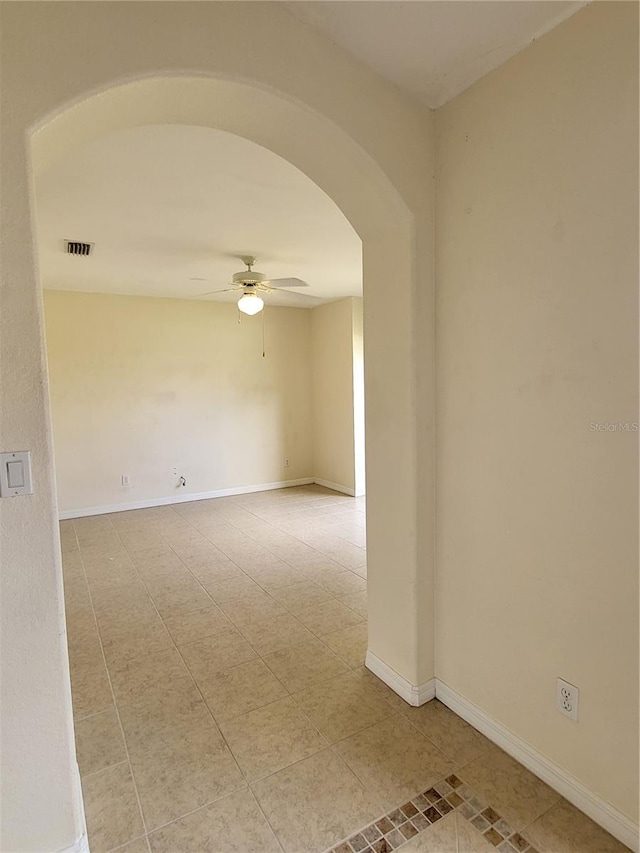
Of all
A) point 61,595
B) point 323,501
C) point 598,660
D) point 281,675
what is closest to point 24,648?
point 61,595

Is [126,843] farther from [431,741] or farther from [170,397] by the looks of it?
[170,397]

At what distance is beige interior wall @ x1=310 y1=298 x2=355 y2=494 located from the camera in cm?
584

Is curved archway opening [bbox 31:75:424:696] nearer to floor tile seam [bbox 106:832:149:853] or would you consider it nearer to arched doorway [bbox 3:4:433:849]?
arched doorway [bbox 3:4:433:849]

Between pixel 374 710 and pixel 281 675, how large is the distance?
500mm

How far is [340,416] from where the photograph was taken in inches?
237

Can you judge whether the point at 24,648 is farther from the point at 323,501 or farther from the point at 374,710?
the point at 323,501

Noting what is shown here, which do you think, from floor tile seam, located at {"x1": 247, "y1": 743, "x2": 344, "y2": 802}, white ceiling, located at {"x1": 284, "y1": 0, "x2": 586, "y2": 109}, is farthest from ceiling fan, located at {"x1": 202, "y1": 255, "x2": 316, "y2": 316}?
floor tile seam, located at {"x1": 247, "y1": 743, "x2": 344, "y2": 802}

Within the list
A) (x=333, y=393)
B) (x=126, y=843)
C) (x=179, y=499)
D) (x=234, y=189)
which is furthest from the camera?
(x=333, y=393)

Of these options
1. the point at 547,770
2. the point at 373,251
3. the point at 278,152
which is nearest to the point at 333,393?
the point at 373,251

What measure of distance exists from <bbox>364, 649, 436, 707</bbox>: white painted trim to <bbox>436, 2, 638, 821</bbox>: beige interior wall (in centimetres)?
13

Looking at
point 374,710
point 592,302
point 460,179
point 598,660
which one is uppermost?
point 460,179

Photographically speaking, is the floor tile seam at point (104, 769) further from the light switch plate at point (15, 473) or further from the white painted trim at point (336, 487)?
the white painted trim at point (336, 487)

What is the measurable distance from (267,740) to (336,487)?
4457mm

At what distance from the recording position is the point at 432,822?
4.79ft
